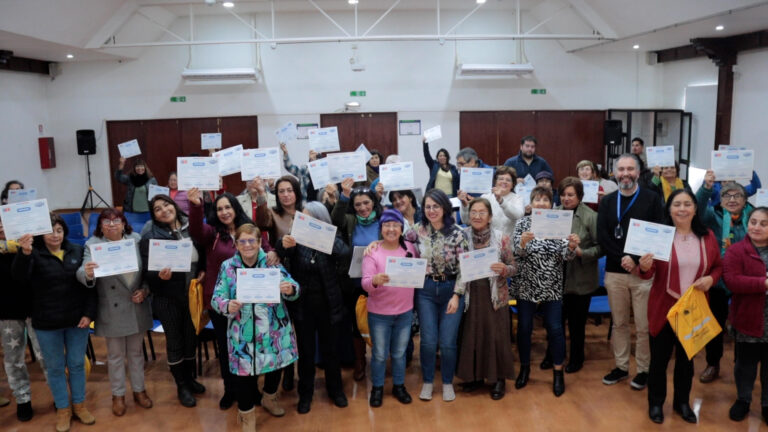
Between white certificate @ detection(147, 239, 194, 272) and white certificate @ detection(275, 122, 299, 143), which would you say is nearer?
white certificate @ detection(147, 239, 194, 272)

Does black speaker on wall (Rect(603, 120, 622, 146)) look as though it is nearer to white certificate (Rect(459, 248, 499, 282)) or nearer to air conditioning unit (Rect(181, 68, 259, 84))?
air conditioning unit (Rect(181, 68, 259, 84))

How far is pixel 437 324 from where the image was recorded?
4.16m

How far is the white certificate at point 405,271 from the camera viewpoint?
3725mm

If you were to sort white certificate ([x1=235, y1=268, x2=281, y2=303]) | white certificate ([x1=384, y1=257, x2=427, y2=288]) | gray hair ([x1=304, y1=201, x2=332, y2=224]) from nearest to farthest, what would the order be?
white certificate ([x1=235, y1=268, x2=281, y2=303]) < white certificate ([x1=384, y1=257, x2=427, y2=288]) < gray hair ([x1=304, y1=201, x2=332, y2=224])

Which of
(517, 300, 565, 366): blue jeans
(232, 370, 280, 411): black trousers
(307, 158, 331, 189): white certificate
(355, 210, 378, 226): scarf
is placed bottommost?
(232, 370, 280, 411): black trousers

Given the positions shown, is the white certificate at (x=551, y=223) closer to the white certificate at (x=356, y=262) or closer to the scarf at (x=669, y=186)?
the white certificate at (x=356, y=262)

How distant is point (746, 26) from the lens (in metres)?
8.41

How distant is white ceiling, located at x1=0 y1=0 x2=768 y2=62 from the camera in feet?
25.3

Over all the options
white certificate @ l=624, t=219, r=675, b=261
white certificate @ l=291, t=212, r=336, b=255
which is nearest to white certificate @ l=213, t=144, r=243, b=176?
white certificate @ l=291, t=212, r=336, b=255

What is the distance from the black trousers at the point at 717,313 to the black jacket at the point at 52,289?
4.66 m

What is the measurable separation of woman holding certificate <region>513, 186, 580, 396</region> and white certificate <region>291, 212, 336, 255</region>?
54.4 inches

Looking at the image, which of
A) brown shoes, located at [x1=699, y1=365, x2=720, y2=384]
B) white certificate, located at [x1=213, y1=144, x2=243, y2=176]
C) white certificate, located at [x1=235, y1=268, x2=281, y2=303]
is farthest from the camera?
white certificate, located at [x1=213, y1=144, x2=243, y2=176]

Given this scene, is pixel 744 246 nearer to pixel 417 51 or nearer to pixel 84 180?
pixel 417 51

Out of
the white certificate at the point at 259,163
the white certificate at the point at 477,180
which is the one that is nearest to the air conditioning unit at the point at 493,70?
the white certificate at the point at 477,180
